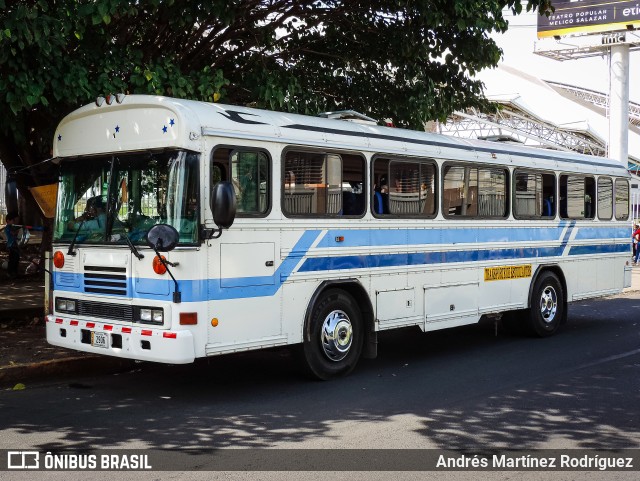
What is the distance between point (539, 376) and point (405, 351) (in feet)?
7.45

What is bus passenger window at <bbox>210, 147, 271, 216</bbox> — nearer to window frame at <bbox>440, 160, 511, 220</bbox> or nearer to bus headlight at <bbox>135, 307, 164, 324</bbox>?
bus headlight at <bbox>135, 307, 164, 324</bbox>

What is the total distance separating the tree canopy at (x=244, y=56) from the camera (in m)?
8.96

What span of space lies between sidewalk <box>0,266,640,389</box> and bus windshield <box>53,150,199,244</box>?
60.6 inches

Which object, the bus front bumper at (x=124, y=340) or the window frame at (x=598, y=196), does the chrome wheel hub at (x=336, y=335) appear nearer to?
the bus front bumper at (x=124, y=340)

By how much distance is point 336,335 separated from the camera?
8.77 metres

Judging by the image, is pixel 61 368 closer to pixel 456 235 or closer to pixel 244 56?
pixel 456 235

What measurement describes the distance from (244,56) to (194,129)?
595 cm

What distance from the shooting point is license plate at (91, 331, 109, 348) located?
7723mm

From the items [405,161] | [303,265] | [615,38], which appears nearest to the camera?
[303,265]

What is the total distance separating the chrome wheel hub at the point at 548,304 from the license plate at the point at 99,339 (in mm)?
6962

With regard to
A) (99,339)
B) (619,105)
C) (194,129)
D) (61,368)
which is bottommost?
(61,368)

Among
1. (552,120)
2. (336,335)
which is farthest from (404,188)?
(552,120)

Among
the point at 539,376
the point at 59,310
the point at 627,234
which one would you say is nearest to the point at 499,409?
the point at 539,376

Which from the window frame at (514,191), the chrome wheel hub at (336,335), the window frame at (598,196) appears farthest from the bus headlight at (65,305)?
the window frame at (598,196)
